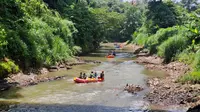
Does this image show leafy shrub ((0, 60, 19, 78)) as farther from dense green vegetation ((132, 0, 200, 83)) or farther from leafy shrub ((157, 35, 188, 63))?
leafy shrub ((157, 35, 188, 63))

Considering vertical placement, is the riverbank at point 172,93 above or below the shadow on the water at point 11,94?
below

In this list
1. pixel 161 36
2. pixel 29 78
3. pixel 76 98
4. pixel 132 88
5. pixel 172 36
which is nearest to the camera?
pixel 76 98

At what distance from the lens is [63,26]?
38.7 m

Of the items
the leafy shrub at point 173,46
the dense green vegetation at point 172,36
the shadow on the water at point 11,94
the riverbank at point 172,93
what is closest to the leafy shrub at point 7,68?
the shadow on the water at point 11,94

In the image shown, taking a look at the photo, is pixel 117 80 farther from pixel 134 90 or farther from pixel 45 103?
pixel 45 103

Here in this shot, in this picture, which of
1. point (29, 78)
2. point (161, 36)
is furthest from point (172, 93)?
point (161, 36)

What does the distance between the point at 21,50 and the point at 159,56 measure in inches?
844

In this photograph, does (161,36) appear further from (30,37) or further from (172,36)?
(30,37)

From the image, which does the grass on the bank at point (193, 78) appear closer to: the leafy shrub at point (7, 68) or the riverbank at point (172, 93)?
the riverbank at point (172, 93)

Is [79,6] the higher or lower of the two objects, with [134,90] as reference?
higher

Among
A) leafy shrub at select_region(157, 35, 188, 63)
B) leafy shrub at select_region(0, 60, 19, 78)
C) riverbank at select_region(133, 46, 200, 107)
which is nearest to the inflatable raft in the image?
riverbank at select_region(133, 46, 200, 107)

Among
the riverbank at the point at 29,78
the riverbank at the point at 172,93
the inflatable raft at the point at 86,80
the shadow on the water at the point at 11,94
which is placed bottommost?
the riverbank at the point at 172,93

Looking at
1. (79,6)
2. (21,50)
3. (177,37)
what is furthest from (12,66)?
(79,6)

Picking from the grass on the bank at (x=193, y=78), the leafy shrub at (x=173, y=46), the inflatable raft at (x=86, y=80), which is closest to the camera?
the grass on the bank at (x=193, y=78)
